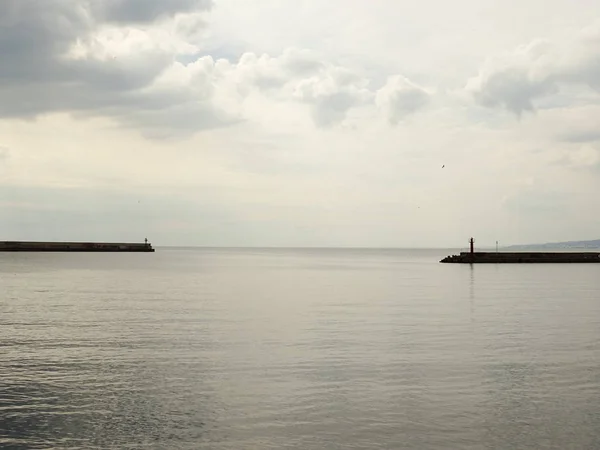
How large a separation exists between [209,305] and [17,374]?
2690 cm

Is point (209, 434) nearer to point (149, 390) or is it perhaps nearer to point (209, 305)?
point (149, 390)

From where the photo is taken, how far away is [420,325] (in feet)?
121

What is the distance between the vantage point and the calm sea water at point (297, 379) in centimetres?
1596

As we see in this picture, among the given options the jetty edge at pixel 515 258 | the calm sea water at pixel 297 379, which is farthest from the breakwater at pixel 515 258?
the calm sea water at pixel 297 379

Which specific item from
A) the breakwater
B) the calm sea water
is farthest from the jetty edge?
the calm sea water

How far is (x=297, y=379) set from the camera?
72.1 feet

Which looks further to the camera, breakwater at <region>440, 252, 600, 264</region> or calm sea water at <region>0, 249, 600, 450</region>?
breakwater at <region>440, 252, 600, 264</region>

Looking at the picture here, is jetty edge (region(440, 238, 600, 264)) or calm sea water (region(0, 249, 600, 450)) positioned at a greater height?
jetty edge (region(440, 238, 600, 264))

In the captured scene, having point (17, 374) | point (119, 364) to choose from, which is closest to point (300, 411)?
point (119, 364)

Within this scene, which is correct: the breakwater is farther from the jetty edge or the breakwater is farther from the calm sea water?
the calm sea water

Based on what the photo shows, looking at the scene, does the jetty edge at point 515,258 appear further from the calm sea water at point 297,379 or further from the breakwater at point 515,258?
the calm sea water at point 297,379

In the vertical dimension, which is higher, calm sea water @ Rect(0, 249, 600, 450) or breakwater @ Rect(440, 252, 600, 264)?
breakwater @ Rect(440, 252, 600, 264)

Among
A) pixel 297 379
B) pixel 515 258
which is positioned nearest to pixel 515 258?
pixel 515 258

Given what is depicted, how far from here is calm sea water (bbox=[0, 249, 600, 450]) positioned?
15961 mm
